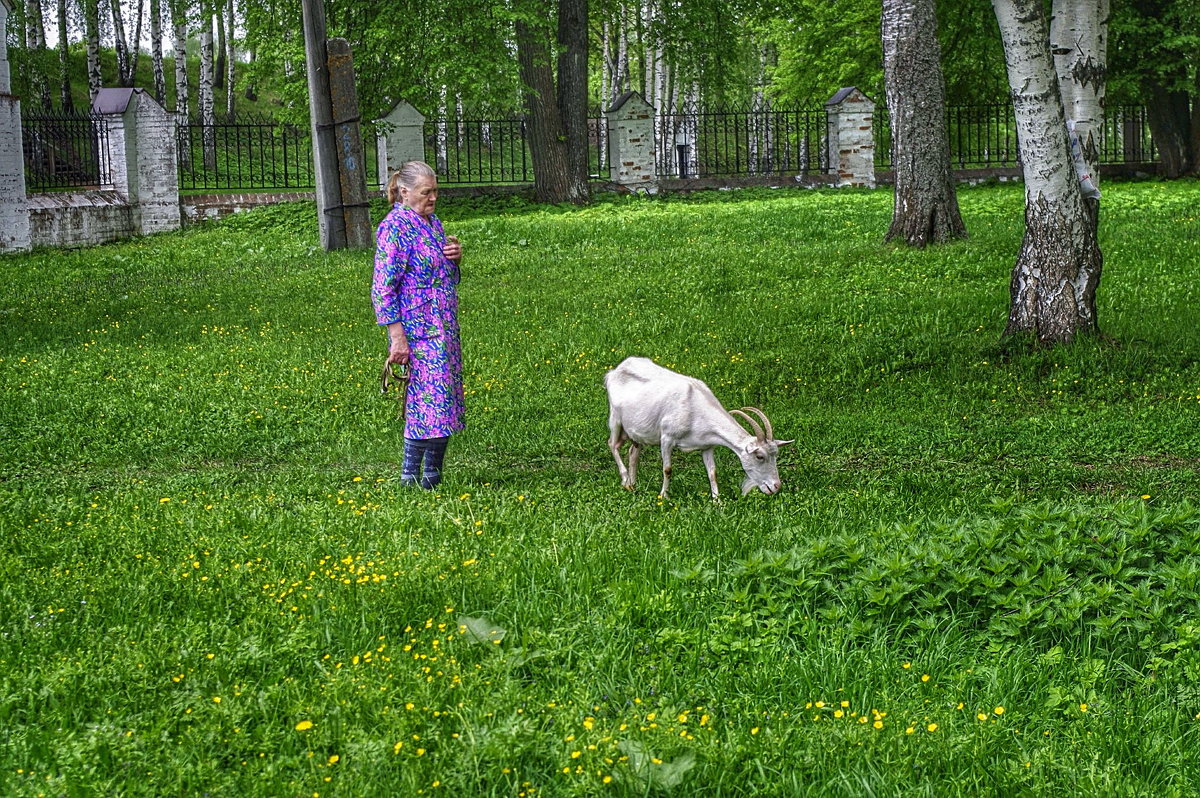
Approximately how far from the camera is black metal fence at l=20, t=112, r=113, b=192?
25.0m

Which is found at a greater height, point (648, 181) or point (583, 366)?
point (648, 181)

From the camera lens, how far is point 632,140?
88.0 feet

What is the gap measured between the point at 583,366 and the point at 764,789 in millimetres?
7948

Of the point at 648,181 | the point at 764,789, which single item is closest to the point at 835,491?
the point at 764,789

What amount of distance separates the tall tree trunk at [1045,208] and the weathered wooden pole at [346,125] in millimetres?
10634

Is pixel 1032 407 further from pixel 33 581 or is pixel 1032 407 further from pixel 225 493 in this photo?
pixel 33 581

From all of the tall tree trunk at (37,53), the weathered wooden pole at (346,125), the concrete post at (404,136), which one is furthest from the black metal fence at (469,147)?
the weathered wooden pole at (346,125)

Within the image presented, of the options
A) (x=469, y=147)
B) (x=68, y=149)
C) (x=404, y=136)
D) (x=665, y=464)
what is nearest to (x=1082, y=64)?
(x=665, y=464)

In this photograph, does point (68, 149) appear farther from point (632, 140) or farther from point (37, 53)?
point (632, 140)

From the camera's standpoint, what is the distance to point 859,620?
A: 4.79 metres

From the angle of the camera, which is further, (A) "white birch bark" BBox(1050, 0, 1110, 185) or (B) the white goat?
(A) "white birch bark" BBox(1050, 0, 1110, 185)

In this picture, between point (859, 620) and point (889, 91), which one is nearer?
point (859, 620)

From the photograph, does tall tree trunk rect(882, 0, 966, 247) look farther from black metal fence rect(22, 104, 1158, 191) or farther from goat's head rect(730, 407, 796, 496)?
goat's head rect(730, 407, 796, 496)

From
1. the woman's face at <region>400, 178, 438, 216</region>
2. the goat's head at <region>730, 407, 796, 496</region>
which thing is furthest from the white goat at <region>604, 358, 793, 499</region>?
the woman's face at <region>400, 178, 438, 216</region>
